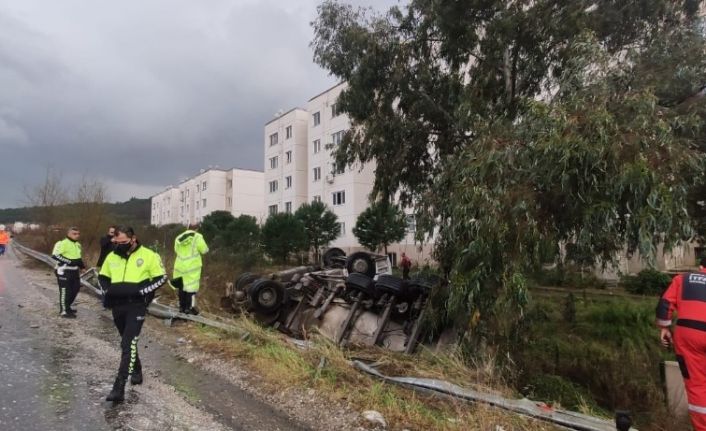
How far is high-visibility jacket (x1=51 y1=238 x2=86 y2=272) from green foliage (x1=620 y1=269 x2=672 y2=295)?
17649 mm

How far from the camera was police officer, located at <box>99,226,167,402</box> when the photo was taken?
16.3 feet

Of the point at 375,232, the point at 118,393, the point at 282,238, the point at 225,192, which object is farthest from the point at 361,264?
the point at 225,192

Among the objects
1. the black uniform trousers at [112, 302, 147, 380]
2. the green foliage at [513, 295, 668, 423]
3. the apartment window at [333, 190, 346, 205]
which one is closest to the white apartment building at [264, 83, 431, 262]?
the apartment window at [333, 190, 346, 205]

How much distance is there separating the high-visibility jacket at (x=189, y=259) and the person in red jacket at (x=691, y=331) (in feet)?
23.4

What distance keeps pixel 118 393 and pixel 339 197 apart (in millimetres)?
38092

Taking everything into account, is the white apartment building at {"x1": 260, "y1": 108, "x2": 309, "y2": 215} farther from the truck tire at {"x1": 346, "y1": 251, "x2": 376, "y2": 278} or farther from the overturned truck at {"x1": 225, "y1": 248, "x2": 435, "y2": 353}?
the overturned truck at {"x1": 225, "y1": 248, "x2": 435, "y2": 353}

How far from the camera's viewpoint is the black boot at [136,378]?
17.4 feet

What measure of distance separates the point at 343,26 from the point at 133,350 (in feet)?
31.4

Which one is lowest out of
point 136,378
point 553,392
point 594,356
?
point 594,356

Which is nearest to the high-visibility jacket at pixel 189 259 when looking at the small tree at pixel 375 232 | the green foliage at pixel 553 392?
the green foliage at pixel 553 392

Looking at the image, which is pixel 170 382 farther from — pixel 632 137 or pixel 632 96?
pixel 632 96

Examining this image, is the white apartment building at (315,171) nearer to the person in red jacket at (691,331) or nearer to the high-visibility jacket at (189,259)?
the high-visibility jacket at (189,259)

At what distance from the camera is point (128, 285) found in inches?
196

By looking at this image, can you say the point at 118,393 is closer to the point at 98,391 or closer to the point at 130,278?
the point at 98,391
